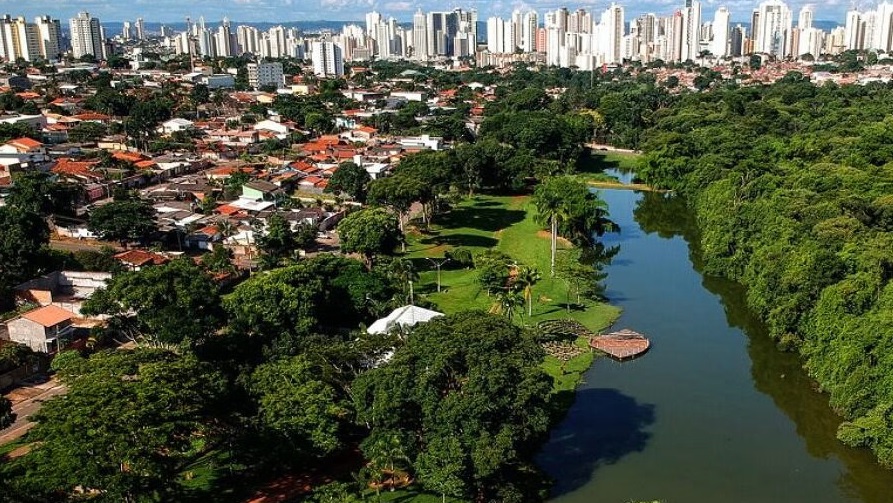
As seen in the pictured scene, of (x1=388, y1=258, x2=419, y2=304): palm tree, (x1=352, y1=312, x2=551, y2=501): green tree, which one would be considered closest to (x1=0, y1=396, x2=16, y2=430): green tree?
(x1=352, y1=312, x2=551, y2=501): green tree

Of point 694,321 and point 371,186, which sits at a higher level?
point 371,186

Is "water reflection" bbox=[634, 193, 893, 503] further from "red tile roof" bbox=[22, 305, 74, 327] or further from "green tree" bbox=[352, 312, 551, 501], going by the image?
"red tile roof" bbox=[22, 305, 74, 327]

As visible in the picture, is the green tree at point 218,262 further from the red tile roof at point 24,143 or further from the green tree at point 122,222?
the red tile roof at point 24,143

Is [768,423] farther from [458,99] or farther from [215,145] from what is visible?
[458,99]

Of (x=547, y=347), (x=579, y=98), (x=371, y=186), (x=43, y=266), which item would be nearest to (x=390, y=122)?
(x=579, y=98)

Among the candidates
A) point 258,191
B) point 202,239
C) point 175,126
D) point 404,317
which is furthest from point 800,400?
point 175,126

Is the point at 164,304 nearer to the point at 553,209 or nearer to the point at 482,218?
the point at 553,209
